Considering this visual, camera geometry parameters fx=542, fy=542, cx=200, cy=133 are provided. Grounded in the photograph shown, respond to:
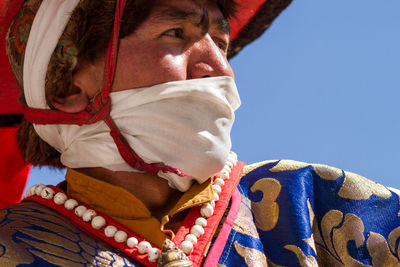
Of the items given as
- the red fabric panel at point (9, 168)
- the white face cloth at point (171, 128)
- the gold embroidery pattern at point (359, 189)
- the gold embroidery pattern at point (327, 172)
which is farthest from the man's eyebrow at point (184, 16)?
the red fabric panel at point (9, 168)

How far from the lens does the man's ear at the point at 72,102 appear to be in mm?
2201

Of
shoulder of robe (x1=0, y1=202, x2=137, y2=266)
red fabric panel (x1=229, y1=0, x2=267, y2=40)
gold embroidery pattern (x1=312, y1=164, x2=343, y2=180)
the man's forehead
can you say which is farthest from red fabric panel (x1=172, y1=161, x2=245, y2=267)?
red fabric panel (x1=229, y1=0, x2=267, y2=40)

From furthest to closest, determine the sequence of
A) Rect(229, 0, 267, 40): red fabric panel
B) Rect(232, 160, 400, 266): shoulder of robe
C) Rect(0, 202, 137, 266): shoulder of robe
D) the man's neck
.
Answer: Rect(229, 0, 267, 40): red fabric panel → the man's neck → Rect(232, 160, 400, 266): shoulder of robe → Rect(0, 202, 137, 266): shoulder of robe

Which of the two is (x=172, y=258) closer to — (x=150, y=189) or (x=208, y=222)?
(x=208, y=222)

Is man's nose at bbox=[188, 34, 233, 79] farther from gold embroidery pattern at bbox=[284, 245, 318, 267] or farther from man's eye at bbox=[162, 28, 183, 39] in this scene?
gold embroidery pattern at bbox=[284, 245, 318, 267]

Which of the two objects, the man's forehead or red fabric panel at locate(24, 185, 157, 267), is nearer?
red fabric panel at locate(24, 185, 157, 267)

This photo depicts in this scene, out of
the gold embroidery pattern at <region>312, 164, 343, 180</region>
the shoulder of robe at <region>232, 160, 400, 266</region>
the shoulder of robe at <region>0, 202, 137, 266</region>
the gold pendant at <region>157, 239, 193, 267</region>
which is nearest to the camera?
the gold pendant at <region>157, 239, 193, 267</region>

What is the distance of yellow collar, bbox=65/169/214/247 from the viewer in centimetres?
199

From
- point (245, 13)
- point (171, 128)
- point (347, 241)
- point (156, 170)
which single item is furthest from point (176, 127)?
point (245, 13)

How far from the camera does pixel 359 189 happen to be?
7.21 ft

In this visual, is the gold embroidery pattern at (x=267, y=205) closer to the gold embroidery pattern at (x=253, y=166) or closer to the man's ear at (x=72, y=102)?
the gold embroidery pattern at (x=253, y=166)

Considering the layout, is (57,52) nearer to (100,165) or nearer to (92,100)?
(92,100)

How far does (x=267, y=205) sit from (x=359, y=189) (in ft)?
1.27

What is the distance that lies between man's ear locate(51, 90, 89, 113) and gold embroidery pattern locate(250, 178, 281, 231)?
30.8 inches
